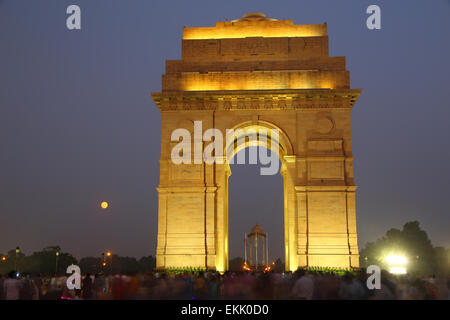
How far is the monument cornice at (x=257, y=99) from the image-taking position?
31.9 meters

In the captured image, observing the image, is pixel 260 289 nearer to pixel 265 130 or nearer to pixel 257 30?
pixel 265 130

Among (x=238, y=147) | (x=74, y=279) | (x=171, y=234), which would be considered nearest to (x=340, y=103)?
(x=238, y=147)

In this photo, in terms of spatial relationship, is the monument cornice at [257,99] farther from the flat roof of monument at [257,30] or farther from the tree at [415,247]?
the tree at [415,247]

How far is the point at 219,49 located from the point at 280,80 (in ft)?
14.4

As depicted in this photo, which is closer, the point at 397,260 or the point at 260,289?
the point at 260,289

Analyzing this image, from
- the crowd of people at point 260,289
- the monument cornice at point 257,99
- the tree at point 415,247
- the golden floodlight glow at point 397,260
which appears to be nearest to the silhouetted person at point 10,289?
the crowd of people at point 260,289

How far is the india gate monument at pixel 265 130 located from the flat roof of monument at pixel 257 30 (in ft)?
1.90

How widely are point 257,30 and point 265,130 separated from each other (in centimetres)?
644

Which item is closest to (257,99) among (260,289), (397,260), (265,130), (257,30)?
(265,130)

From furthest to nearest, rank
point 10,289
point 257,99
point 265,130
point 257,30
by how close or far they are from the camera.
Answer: point 257,30
point 265,130
point 257,99
point 10,289

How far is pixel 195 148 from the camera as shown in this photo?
32219 millimetres

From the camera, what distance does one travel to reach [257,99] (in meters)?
32.3
